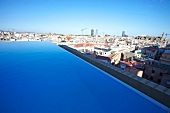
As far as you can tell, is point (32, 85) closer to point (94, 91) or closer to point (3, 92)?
point (3, 92)

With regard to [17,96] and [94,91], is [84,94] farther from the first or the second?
[17,96]

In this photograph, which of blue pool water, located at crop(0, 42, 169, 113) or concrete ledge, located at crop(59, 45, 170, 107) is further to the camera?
concrete ledge, located at crop(59, 45, 170, 107)

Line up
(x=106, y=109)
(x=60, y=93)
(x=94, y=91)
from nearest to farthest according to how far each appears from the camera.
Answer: (x=106, y=109), (x=60, y=93), (x=94, y=91)

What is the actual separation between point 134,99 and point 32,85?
1757 mm

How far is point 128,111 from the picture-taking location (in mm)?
1306

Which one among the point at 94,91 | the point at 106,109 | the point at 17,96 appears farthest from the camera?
the point at 94,91

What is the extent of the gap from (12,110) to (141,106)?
1.68 meters

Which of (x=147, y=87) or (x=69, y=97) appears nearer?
(x=69, y=97)

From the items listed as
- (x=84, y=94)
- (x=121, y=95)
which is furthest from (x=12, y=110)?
(x=121, y=95)

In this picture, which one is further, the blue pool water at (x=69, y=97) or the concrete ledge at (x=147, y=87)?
the concrete ledge at (x=147, y=87)

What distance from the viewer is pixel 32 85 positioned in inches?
73.1

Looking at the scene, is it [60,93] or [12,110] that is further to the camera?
[60,93]

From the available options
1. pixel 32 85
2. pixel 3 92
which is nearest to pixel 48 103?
pixel 32 85

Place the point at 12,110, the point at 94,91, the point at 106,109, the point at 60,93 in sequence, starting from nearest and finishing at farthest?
1. the point at 12,110
2. the point at 106,109
3. the point at 60,93
4. the point at 94,91
